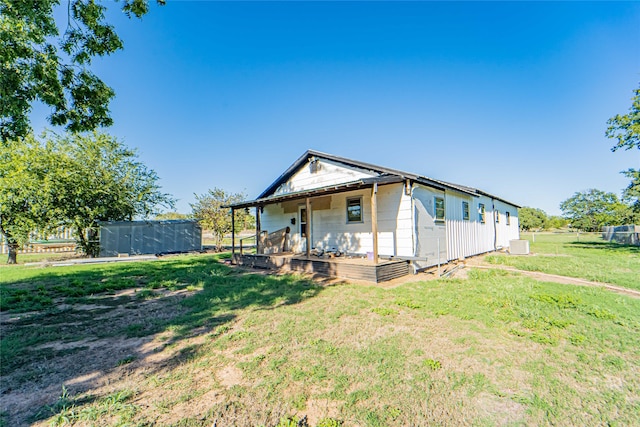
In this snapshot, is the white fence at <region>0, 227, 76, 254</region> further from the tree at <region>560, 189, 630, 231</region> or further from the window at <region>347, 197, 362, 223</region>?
the tree at <region>560, 189, 630, 231</region>

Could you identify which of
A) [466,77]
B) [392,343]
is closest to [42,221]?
[392,343]

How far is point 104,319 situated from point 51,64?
563 centimetres

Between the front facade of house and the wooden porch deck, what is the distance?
0.54 metres

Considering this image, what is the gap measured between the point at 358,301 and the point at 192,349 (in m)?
3.19

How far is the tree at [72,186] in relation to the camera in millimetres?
13359

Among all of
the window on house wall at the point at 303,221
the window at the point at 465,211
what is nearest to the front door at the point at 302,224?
the window on house wall at the point at 303,221

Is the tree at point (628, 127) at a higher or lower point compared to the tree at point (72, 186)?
higher

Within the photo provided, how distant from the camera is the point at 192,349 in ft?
11.2

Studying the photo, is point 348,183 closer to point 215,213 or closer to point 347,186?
point 347,186

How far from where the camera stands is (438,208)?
10.0m

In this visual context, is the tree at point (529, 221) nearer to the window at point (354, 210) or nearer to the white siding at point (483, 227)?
the white siding at point (483, 227)

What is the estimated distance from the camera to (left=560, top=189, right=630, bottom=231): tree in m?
35.7

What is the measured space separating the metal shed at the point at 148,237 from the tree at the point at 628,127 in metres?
30.7

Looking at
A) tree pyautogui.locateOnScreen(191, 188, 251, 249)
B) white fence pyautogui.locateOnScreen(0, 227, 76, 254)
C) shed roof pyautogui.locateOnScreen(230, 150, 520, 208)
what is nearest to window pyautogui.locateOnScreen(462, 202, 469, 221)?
shed roof pyautogui.locateOnScreen(230, 150, 520, 208)
